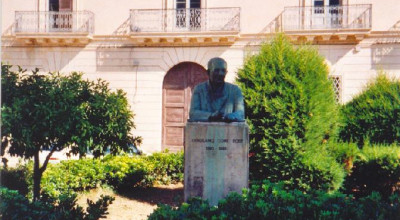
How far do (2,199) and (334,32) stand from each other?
13907mm

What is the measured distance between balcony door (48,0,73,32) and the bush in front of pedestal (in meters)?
11.1

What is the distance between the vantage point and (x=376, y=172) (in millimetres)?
9008

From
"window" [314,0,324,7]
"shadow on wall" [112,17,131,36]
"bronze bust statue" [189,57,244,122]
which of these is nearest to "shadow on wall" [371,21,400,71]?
"window" [314,0,324,7]

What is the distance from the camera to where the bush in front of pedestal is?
28.2ft

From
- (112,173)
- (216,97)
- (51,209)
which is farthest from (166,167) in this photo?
(51,209)

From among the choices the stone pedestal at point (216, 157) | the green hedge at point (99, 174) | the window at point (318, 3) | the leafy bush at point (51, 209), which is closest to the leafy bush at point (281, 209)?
the leafy bush at point (51, 209)

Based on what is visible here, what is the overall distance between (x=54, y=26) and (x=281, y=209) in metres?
15.9

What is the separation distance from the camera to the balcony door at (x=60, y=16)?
58.1 feet

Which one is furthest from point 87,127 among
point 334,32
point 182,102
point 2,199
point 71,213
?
point 334,32

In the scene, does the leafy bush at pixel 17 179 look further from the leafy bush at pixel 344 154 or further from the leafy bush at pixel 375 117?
the leafy bush at pixel 375 117

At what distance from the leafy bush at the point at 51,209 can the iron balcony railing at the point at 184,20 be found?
42.4 feet

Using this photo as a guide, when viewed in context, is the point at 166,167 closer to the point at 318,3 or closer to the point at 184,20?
the point at 184,20

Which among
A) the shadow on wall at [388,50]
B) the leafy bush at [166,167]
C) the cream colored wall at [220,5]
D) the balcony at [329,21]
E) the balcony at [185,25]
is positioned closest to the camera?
the leafy bush at [166,167]

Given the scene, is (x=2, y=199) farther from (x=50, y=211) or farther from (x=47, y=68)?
(x=47, y=68)
